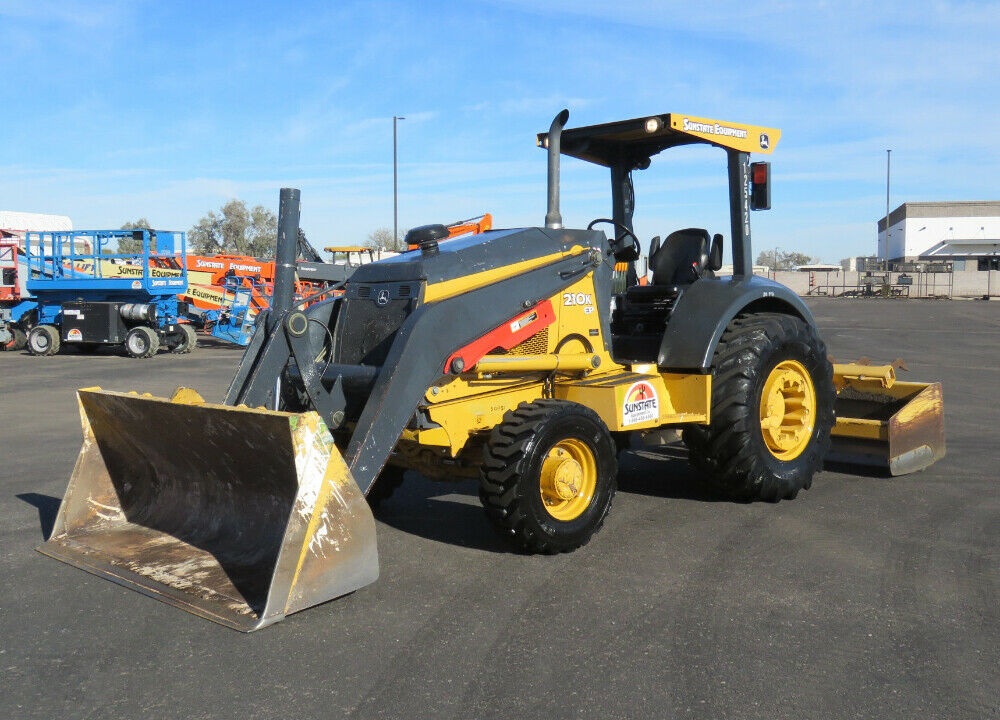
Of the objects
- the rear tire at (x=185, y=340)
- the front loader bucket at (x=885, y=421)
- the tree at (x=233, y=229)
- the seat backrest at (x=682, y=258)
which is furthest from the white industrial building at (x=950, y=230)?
the seat backrest at (x=682, y=258)

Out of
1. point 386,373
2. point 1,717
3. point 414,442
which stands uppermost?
point 386,373

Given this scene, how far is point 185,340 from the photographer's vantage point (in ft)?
69.6

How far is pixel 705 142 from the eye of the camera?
21.7 ft

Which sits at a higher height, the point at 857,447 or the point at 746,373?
the point at 746,373

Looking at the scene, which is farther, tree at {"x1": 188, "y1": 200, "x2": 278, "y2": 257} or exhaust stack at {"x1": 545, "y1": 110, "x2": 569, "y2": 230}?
tree at {"x1": 188, "y1": 200, "x2": 278, "y2": 257}

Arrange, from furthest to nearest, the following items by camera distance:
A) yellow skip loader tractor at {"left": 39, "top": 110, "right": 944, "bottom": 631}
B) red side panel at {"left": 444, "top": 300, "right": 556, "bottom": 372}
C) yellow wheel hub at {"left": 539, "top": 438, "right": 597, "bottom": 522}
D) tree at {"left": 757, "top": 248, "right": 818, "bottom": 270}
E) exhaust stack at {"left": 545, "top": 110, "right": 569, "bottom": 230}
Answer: tree at {"left": 757, "top": 248, "right": 818, "bottom": 270} → exhaust stack at {"left": 545, "top": 110, "right": 569, "bottom": 230} → red side panel at {"left": 444, "top": 300, "right": 556, "bottom": 372} → yellow wheel hub at {"left": 539, "top": 438, "right": 597, "bottom": 522} → yellow skip loader tractor at {"left": 39, "top": 110, "right": 944, "bottom": 631}

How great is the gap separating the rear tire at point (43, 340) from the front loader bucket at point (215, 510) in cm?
1716

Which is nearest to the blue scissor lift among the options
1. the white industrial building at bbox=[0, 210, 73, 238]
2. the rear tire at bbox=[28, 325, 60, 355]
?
the rear tire at bbox=[28, 325, 60, 355]

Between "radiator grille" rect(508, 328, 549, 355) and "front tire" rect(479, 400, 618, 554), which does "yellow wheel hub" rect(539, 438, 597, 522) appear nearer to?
"front tire" rect(479, 400, 618, 554)

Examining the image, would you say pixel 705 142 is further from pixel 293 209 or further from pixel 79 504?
pixel 79 504

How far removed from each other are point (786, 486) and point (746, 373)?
86cm

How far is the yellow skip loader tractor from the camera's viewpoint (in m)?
4.48

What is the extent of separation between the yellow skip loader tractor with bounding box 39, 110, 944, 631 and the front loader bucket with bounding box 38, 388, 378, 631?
1 cm

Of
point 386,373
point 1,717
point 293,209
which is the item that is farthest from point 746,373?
point 1,717
